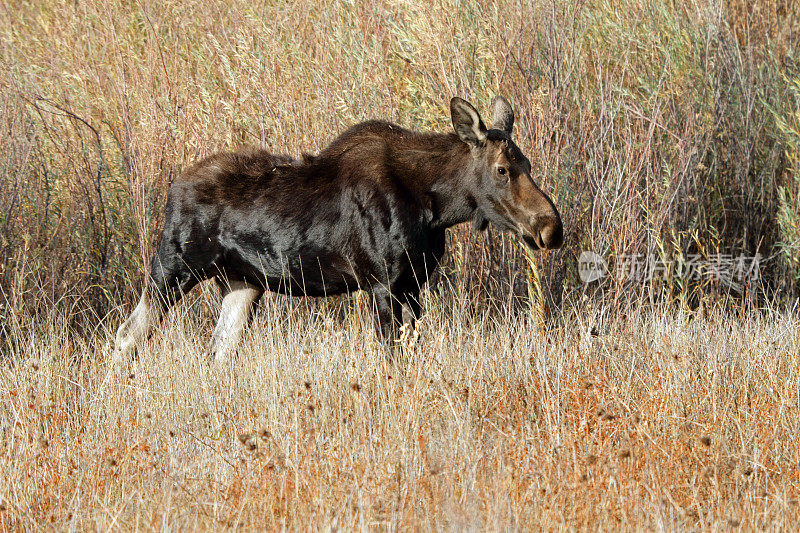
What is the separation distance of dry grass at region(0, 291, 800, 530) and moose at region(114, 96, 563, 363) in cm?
36

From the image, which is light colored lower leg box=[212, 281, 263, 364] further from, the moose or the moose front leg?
the moose front leg

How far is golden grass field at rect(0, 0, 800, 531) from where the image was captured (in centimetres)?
414

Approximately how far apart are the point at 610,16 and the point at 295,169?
14.9 ft

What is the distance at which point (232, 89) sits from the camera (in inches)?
334

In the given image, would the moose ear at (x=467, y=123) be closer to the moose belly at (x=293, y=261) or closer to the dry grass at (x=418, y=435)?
the moose belly at (x=293, y=261)

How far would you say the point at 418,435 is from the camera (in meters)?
4.51

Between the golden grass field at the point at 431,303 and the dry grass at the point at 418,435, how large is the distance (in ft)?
0.08

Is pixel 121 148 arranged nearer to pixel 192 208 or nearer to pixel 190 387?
pixel 192 208

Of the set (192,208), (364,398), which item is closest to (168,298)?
(192,208)

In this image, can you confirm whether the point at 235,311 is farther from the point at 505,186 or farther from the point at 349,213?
the point at 505,186

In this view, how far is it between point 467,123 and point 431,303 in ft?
5.87

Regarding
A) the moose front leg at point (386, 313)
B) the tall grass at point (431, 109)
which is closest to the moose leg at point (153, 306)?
the tall grass at point (431, 109)

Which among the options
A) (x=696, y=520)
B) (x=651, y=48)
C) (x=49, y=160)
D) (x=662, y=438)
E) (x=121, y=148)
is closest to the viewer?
(x=696, y=520)

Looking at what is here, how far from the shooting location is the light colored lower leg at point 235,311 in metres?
6.27
